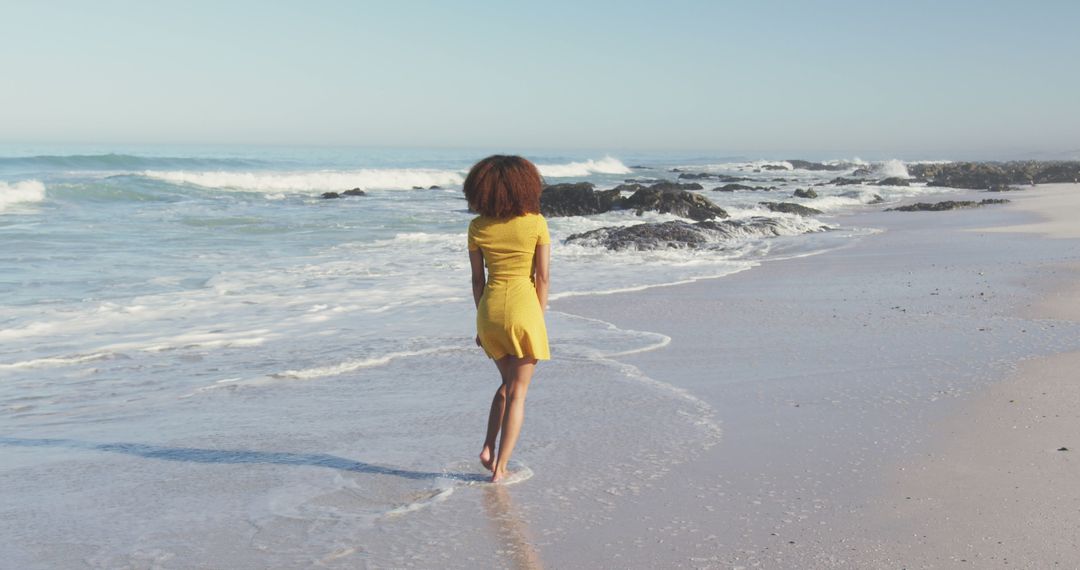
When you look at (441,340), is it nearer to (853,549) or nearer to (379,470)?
(379,470)

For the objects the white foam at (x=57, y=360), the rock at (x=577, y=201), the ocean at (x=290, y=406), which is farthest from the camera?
Result: the rock at (x=577, y=201)

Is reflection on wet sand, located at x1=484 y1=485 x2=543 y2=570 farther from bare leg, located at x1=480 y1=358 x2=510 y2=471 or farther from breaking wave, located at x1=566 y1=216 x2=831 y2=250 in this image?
breaking wave, located at x1=566 y1=216 x2=831 y2=250

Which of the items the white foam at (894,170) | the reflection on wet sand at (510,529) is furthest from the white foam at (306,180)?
the reflection on wet sand at (510,529)

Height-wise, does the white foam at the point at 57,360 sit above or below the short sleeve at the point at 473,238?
below

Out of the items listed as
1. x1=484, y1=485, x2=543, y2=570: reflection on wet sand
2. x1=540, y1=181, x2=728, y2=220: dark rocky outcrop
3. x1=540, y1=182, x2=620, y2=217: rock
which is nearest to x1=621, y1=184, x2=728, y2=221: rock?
x1=540, y1=181, x2=728, y2=220: dark rocky outcrop

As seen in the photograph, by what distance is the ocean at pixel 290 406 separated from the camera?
13.4ft

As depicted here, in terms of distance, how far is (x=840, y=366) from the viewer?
6.94 metres

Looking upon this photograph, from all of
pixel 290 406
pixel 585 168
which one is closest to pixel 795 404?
pixel 290 406

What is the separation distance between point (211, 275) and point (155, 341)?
5068mm

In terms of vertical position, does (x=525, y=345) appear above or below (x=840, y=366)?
above

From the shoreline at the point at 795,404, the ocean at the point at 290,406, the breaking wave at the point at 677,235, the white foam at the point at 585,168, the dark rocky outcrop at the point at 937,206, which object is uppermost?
the white foam at the point at 585,168

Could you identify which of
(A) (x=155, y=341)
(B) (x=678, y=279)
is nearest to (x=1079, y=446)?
(A) (x=155, y=341)

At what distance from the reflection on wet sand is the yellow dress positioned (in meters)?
0.65

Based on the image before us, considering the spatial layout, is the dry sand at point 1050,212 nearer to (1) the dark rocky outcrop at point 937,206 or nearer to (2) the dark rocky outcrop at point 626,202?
(1) the dark rocky outcrop at point 937,206
